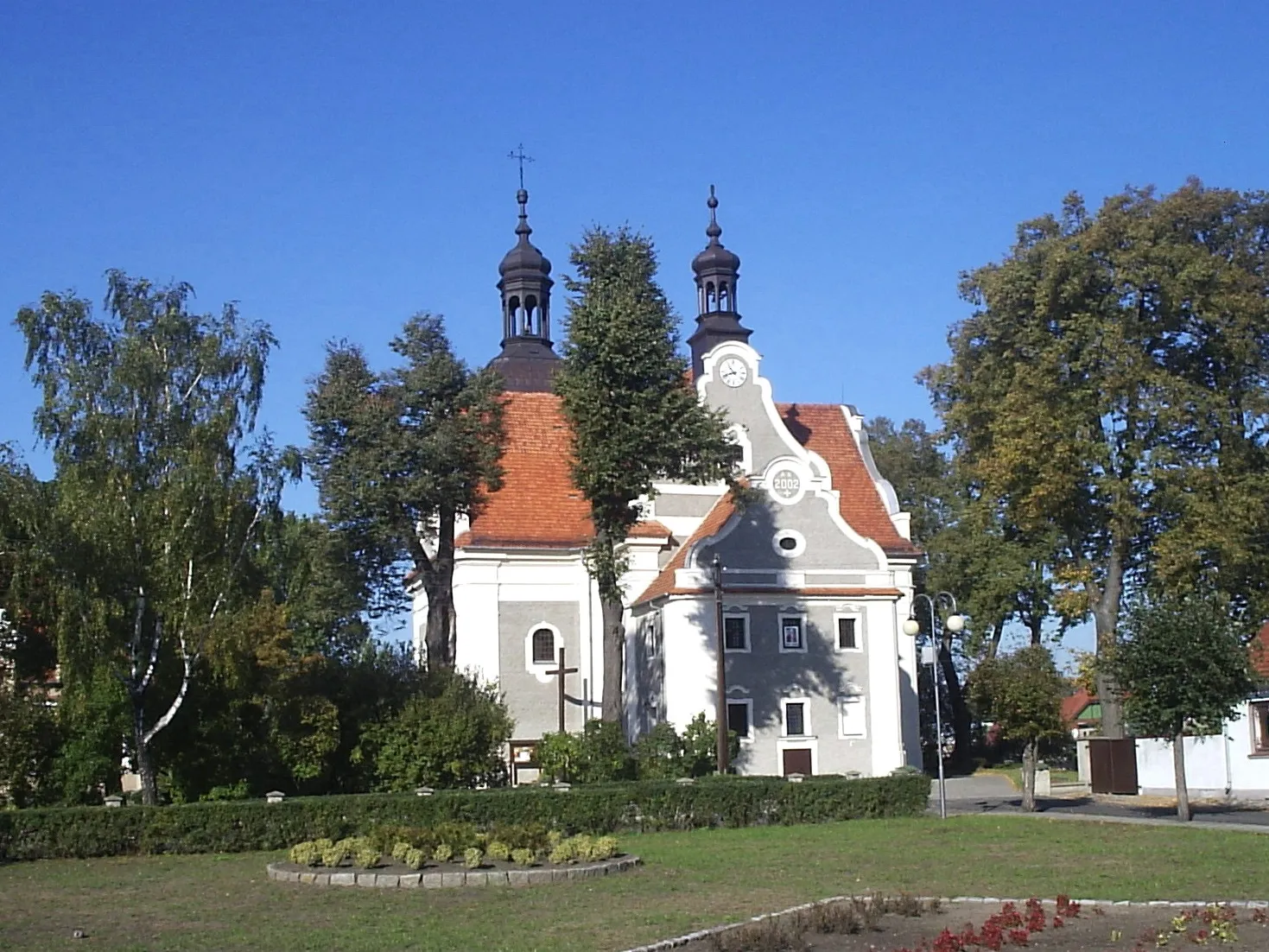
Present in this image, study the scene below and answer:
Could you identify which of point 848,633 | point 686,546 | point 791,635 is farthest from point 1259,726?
point 686,546

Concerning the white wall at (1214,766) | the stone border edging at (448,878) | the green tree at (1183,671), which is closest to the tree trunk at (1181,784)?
the green tree at (1183,671)

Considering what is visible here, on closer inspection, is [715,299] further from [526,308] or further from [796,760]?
[796,760]

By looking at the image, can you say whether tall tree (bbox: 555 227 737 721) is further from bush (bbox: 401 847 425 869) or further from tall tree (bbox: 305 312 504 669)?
bush (bbox: 401 847 425 869)

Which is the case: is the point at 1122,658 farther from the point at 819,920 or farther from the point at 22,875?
the point at 22,875

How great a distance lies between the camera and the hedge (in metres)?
26.8

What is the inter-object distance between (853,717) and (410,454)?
16764mm

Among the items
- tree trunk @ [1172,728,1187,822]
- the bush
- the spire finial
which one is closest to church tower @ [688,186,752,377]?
the spire finial

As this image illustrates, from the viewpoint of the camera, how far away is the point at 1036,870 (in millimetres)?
20688

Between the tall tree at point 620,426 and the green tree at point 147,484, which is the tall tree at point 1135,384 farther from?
the green tree at point 147,484

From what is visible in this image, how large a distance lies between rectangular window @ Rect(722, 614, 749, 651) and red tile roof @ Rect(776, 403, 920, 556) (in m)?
6.69

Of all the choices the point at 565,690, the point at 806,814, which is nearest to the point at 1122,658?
the point at 806,814

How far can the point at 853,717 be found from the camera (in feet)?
158

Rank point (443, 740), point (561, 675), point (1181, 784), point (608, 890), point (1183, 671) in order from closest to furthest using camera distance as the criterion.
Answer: point (608, 890)
point (1183, 671)
point (1181, 784)
point (443, 740)
point (561, 675)

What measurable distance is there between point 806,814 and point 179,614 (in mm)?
Answer: 13869
